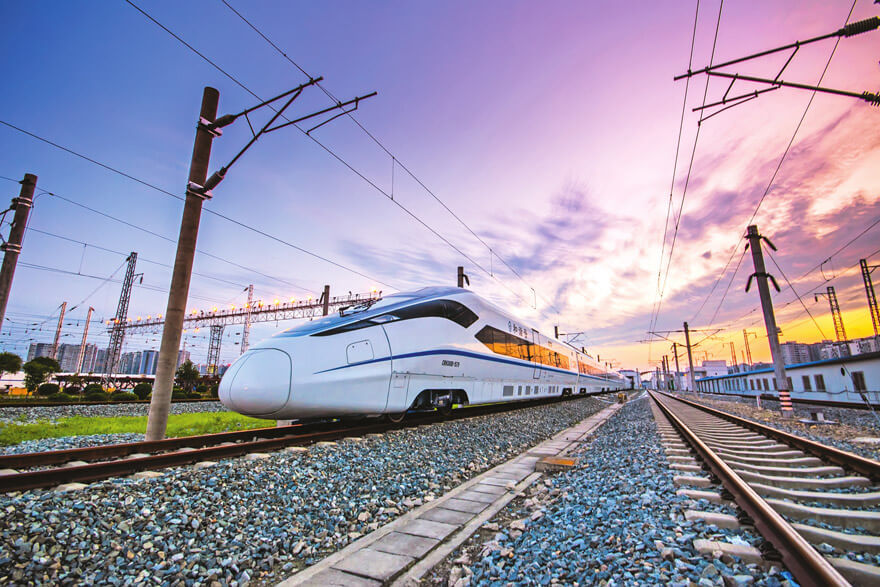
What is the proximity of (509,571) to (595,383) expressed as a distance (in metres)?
30.5

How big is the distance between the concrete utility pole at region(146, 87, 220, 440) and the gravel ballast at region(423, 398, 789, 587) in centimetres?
595

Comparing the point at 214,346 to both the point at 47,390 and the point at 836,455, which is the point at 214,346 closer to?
the point at 47,390

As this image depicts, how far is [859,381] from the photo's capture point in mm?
23688

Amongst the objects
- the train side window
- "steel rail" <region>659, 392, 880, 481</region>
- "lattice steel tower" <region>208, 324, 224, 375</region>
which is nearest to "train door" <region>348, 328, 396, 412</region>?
"steel rail" <region>659, 392, 880, 481</region>

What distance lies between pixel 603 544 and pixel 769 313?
16966mm

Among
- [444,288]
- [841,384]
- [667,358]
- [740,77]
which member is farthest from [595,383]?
[667,358]

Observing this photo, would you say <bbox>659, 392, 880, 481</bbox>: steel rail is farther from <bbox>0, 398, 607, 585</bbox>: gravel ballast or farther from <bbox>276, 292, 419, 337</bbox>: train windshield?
<bbox>276, 292, 419, 337</bbox>: train windshield

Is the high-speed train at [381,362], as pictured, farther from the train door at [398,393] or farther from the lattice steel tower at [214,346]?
the lattice steel tower at [214,346]

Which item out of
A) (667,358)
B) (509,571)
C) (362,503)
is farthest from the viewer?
(667,358)

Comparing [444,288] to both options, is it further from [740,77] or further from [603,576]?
[603,576]

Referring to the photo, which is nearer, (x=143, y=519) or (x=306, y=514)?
(x=143, y=519)

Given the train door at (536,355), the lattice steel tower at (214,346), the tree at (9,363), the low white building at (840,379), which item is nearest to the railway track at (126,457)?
the train door at (536,355)

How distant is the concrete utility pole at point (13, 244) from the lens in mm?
12000

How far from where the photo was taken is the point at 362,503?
4.25 m
